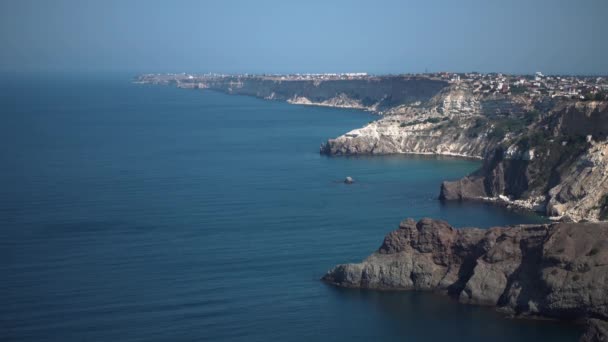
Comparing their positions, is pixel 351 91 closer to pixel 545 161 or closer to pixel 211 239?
pixel 545 161

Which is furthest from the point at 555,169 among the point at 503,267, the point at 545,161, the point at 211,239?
the point at 503,267

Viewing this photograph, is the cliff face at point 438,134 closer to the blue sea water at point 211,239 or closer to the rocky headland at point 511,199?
the rocky headland at point 511,199

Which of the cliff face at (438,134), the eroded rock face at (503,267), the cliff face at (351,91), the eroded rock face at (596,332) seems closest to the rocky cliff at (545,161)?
the cliff face at (438,134)

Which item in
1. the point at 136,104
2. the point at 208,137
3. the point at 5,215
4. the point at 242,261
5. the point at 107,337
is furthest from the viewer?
the point at 136,104

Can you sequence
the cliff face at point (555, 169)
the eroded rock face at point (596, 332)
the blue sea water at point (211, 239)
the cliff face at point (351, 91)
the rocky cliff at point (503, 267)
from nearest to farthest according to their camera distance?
the eroded rock face at point (596, 332) < the rocky cliff at point (503, 267) < the blue sea water at point (211, 239) < the cliff face at point (555, 169) < the cliff face at point (351, 91)

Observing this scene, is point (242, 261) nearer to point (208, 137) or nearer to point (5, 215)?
point (5, 215)

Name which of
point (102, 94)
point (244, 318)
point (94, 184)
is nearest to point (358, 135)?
point (94, 184)

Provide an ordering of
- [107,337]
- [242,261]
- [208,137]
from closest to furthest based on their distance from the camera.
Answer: [107,337]
[242,261]
[208,137]
